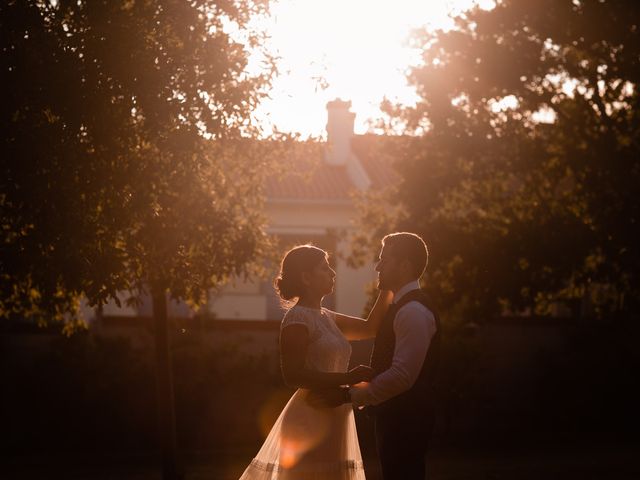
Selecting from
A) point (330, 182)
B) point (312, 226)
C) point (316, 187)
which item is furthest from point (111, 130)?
point (330, 182)

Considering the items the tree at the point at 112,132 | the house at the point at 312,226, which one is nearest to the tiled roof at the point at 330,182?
the house at the point at 312,226

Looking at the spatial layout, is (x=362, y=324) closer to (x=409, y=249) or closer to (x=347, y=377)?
(x=347, y=377)

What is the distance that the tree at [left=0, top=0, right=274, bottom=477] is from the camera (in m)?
10.6

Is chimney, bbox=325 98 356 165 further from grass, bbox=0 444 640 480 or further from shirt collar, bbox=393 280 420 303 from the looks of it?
shirt collar, bbox=393 280 420 303

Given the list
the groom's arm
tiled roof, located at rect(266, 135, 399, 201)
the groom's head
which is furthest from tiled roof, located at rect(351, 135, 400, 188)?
the groom's arm

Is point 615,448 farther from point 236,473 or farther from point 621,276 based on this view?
point 236,473

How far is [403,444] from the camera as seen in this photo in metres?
6.48

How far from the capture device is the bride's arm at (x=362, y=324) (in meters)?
7.54

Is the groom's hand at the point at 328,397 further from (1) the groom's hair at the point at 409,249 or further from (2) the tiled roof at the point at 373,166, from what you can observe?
(2) the tiled roof at the point at 373,166

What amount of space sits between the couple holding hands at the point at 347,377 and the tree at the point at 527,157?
9557mm

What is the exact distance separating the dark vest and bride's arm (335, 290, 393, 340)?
2.94 feet

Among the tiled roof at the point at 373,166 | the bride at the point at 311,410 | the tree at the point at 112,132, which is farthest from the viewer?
the tiled roof at the point at 373,166

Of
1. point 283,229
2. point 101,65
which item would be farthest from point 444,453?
point 283,229

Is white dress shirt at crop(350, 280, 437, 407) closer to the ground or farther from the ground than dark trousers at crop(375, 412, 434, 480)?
farther from the ground
